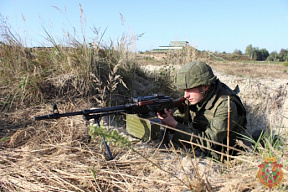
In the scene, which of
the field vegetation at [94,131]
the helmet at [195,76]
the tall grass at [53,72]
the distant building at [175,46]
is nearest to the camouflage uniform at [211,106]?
the helmet at [195,76]

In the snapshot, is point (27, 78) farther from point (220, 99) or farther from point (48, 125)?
point (220, 99)

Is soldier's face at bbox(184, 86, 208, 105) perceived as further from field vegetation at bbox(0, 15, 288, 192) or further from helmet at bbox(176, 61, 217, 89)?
field vegetation at bbox(0, 15, 288, 192)

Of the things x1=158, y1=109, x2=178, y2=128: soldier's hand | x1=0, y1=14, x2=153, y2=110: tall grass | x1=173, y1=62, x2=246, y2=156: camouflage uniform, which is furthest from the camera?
x1=0, y1=14, x2=153, y2=110: tall grass

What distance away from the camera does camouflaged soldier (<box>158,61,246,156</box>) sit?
2893 millimetres

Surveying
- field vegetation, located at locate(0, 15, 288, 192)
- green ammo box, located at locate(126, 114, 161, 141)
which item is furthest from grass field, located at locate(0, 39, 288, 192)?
green ammo box, located at locate(126, 114, 161, 141)

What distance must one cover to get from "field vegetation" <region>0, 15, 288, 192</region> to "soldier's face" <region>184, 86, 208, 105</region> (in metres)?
0.78

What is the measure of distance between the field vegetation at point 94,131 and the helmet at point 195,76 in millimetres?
942

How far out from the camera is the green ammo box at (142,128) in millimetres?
2770

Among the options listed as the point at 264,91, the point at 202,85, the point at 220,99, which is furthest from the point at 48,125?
the point at 264,91

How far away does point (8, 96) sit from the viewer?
3.59 meters

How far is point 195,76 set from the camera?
9.70 feet

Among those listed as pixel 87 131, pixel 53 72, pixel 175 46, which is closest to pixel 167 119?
pixel 87 131

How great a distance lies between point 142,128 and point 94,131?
1500mm

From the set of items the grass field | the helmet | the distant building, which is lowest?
the grass field
